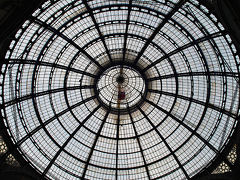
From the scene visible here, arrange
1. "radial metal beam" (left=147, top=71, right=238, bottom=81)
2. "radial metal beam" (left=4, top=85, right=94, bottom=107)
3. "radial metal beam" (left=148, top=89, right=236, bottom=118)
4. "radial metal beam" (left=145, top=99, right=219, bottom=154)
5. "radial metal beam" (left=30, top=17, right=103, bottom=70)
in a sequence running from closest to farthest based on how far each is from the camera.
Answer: "radial metal beam" (left=30, top=17, right=103, bottom=70), "radial metal beam" (left=147, top=71, right=238, bottom=81), "radial metal beam" (left=4, top=85, right=94, bottom=107), "radial metal beam" (left=148, top=89, right=236, bottom=118), "radial metal beam" (left=145, top=99, right=219, bottom=154)

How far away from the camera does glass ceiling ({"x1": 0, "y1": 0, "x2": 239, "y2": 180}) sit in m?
19.3

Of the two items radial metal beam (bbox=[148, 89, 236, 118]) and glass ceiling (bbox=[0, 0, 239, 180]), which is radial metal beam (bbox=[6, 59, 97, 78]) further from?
radial metal beam (bbox=[148, 89, 236, 118])

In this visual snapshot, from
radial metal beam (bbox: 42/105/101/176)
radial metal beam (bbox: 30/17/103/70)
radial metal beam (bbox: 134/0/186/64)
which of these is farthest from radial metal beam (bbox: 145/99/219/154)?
radial metal beam (bbox: 30/17/103/70)

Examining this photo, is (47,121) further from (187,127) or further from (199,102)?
(199,102)

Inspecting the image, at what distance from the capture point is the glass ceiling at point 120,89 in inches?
762

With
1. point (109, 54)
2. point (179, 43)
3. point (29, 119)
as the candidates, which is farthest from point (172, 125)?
point (29, 119)

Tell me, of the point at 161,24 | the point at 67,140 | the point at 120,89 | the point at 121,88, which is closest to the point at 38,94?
the point at 67,140

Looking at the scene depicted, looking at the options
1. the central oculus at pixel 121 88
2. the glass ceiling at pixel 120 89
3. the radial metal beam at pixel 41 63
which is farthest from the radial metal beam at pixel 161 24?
the radial metal beam at pixel 41 63

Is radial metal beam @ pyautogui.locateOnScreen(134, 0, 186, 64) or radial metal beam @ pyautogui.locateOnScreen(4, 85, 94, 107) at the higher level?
radial metal beam @ pyautogui.locateOnScreen(134, 0, 186, 64)

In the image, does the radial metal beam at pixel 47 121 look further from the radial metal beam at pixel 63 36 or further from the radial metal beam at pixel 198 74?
the radial metal beam at pixel 198 74

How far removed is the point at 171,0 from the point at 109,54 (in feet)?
32.0

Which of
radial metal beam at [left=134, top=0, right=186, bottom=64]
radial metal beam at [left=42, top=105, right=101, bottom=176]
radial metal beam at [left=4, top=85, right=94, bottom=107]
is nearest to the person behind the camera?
radial metal beam at [left=134, top=0, right=186, bottom=64]

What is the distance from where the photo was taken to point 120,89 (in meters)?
28.5

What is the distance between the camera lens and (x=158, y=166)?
2514 cm
